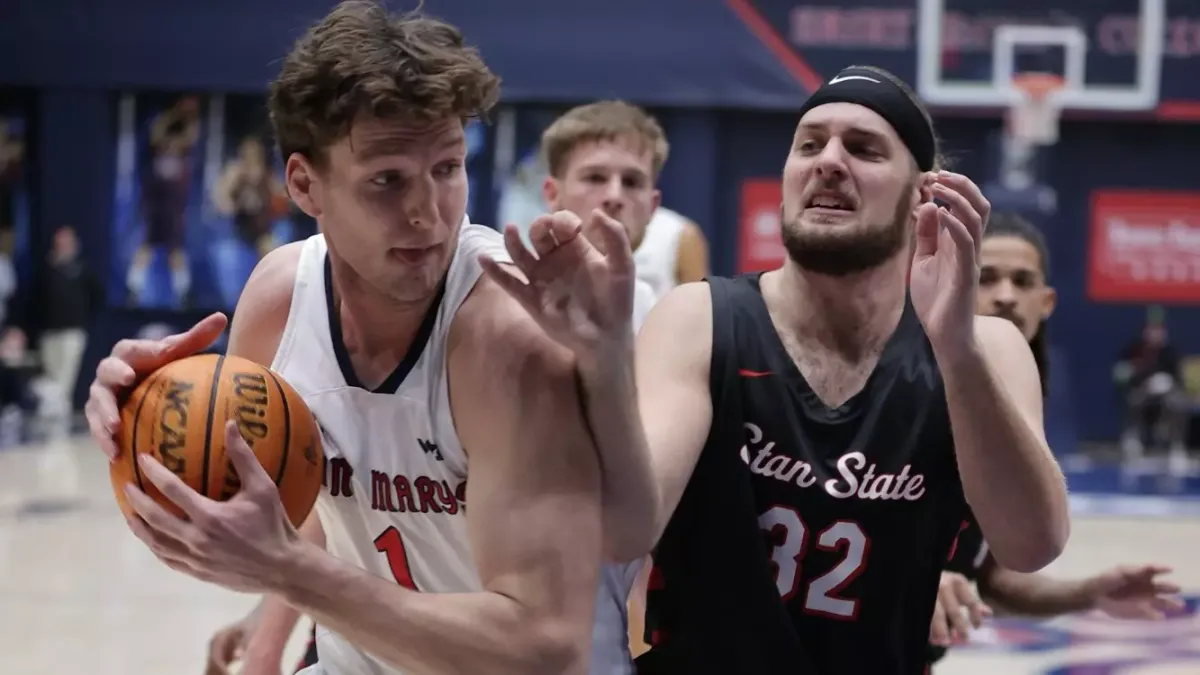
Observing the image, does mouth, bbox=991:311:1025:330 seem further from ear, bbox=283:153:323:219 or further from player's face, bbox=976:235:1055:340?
ear, bbox=283:153:323:219

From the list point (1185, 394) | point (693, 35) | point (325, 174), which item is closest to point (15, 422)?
point (693, 35)

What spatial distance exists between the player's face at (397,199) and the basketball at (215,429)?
261 mm

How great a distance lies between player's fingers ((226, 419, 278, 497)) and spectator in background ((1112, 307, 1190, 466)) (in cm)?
1180

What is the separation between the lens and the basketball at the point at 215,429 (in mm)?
1983

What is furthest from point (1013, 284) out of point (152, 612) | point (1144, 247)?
point (1144, 247)

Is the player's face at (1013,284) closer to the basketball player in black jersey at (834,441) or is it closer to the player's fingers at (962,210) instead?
the basketball player in black jersey at (834,441)

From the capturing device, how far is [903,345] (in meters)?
2.73

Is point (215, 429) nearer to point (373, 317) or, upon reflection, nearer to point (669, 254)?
point (373, 317)

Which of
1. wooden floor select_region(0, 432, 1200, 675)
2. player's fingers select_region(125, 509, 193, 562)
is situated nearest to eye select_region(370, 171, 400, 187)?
player's fingers select_region(125, 509, 193, 562)

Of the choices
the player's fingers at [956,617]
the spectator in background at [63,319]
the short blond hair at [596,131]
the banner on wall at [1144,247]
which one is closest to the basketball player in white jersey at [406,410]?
the player's fingers at [956,617]

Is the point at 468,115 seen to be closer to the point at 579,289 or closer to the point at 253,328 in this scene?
the point at 579,289

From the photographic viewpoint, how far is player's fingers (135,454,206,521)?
1.86 m

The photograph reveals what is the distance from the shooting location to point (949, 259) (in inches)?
91.4

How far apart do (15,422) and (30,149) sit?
125 inches
